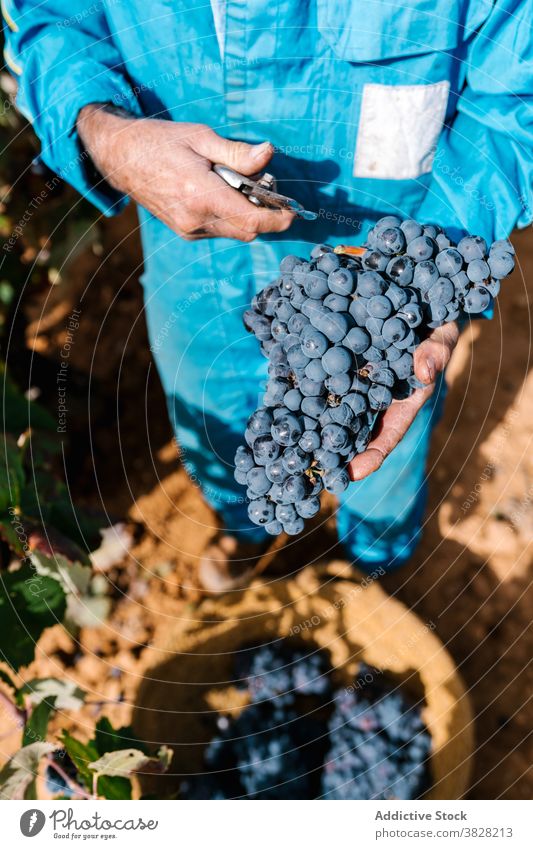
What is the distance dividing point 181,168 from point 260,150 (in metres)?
0.22

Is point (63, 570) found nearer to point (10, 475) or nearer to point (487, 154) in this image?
point (10, 475)

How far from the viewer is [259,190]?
1563mm

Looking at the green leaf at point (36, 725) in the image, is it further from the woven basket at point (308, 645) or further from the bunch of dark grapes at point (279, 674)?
the bunch of dark grapes at point (279, 674)

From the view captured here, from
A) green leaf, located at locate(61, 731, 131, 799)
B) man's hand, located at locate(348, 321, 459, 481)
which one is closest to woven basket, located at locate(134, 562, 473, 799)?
green leaf, located at locate(61, 731, 131, 799)

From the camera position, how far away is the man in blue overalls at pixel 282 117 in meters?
1.60

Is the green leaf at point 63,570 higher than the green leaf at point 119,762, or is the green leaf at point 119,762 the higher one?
the green leaf at point 63,570

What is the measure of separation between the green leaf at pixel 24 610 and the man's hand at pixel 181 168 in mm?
1072

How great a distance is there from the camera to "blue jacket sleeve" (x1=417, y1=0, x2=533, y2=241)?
1697 mm

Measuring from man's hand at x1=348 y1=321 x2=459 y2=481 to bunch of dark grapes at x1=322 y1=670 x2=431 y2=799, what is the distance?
1.15m

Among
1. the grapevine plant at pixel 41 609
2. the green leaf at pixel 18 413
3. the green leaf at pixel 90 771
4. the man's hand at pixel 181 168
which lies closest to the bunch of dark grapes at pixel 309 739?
the grapevine plant at pixel 41 609

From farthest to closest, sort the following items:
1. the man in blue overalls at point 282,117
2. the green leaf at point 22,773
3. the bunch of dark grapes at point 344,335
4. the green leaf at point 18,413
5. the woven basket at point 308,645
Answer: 1. the green leaf at point 18,413
2. the woven basket at point 308,645
3. the green leaf at point 22,773
4. the man in blue overalls at point 282,117
5. the bunch of dark grapes at point 344,335

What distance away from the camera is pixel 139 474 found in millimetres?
3072

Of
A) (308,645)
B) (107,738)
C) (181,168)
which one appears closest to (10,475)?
(107,738)
